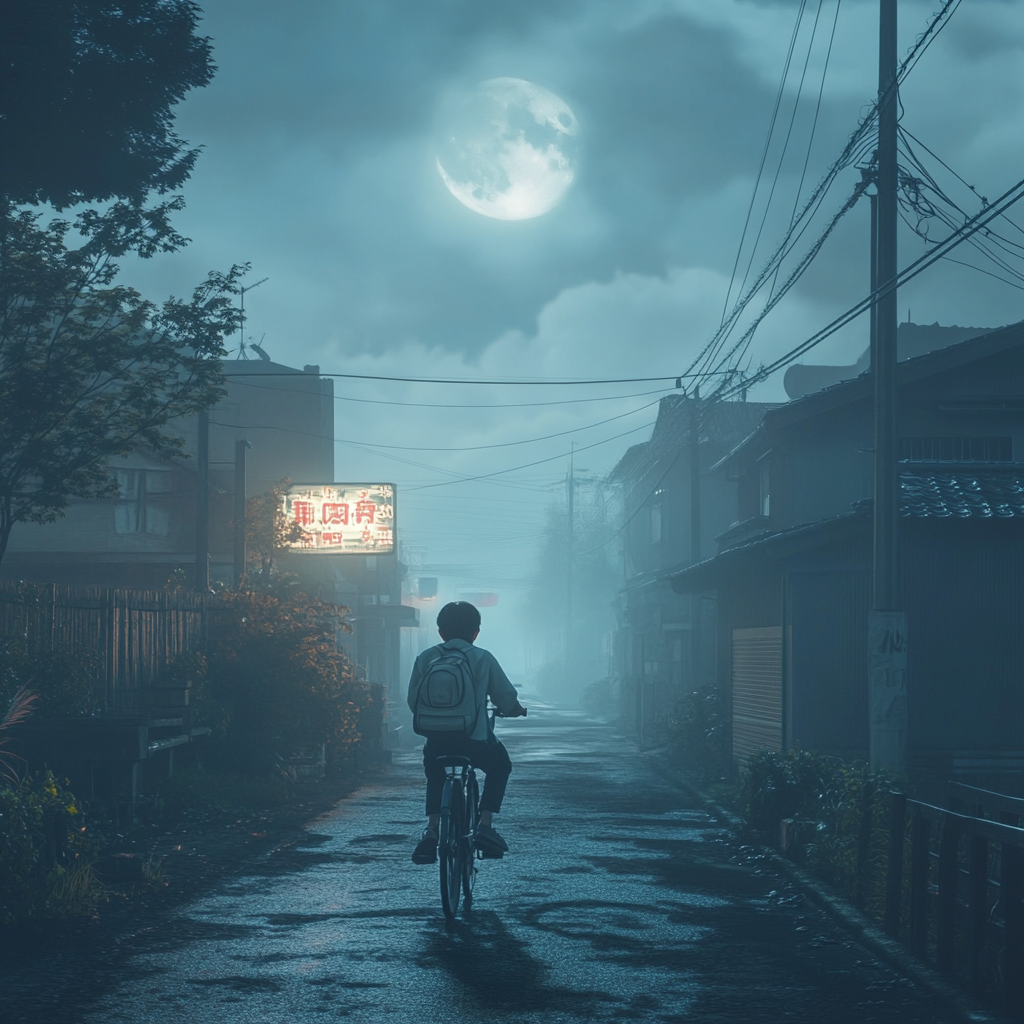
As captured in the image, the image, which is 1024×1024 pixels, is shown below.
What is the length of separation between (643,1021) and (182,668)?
11862 millimetres

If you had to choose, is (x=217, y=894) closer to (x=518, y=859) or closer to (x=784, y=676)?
(x=518, y=859)

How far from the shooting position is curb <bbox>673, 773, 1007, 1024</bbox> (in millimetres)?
6203

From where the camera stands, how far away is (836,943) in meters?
8.00

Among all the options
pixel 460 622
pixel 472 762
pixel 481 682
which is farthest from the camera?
pixel 460 622

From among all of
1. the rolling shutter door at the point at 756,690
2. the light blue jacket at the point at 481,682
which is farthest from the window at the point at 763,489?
the light blue jacket at the point at 481,682

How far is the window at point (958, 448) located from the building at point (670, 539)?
250 inches

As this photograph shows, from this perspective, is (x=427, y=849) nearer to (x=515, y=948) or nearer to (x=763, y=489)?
(x=515, y=948)

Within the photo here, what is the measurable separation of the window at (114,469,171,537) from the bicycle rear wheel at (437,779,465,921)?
85.9ft

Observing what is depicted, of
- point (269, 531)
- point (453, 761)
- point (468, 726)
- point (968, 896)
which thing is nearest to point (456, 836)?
point (453, 761)

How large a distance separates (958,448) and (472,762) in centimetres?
1630

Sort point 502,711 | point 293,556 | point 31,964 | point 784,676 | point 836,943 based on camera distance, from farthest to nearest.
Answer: point 293,556, point 784,676, point 502,711, point 836,943, point 31,964

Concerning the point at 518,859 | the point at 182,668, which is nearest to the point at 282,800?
the point at 182,668

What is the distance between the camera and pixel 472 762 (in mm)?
8742

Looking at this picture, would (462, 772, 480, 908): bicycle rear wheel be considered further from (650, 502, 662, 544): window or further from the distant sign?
(650, 502, 662, 544): window
